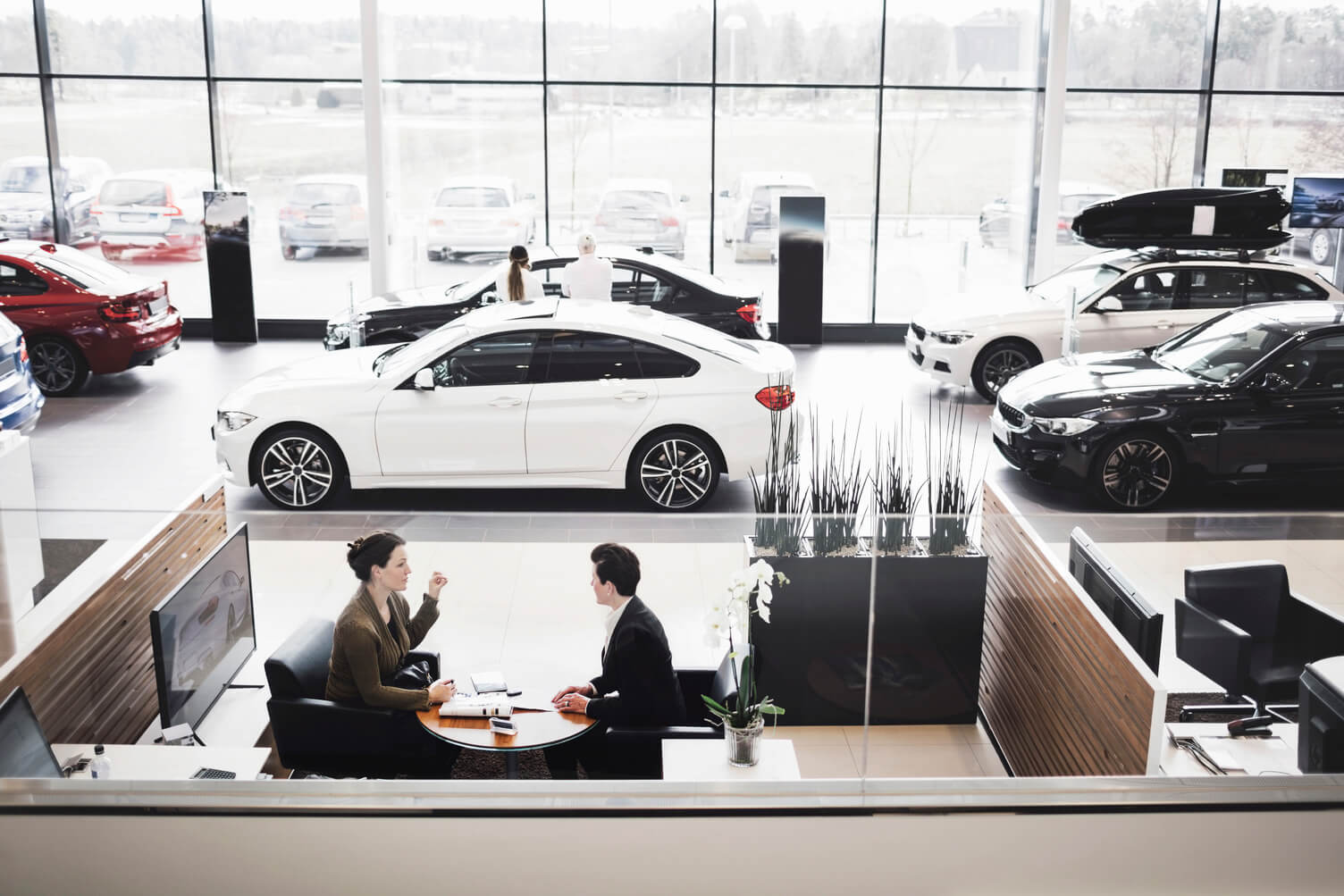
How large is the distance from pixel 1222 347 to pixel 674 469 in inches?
142

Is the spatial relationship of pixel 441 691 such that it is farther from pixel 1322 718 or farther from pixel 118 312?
pixel 118 312

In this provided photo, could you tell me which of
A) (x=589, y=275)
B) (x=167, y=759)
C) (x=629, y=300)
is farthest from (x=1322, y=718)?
(x=629, y=300)

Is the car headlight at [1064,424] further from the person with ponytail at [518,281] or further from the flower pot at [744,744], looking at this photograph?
the flower pot at [744,744]

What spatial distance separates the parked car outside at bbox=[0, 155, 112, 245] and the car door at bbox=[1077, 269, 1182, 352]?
991 centimetres

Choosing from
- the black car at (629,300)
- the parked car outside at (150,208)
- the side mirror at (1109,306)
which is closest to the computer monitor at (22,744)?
the black car at (629,300)

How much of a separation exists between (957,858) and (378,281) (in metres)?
10.4

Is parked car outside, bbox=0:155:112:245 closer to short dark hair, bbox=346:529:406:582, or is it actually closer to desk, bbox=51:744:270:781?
desk, bbox=51:744:270:781

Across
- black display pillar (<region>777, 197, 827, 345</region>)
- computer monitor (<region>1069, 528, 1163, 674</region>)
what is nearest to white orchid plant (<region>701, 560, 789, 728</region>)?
computer monitor (<region>1069, 528, 1163, 674</region>)

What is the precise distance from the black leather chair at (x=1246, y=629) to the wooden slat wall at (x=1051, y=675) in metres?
0.44

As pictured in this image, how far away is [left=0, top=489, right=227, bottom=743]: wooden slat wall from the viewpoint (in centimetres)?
400

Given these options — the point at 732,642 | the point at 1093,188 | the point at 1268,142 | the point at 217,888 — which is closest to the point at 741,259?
the point at 1093,188

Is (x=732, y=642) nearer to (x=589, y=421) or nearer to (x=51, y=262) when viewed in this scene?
(x=589, y=421)

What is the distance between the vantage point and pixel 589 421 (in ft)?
23.8

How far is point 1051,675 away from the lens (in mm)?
4523
